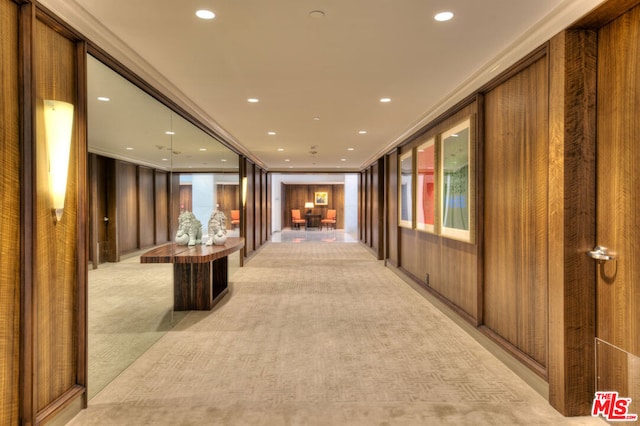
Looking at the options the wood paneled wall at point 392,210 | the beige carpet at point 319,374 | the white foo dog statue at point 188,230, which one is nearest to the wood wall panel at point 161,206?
the white foo dog statue at point 188,230

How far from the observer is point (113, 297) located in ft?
10.8

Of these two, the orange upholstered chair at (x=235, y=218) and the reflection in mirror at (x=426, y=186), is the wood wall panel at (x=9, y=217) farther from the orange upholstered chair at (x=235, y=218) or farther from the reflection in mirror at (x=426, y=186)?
the orange upholstered chair at (x=235, y=218)

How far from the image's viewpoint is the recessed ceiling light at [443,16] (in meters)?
2.63

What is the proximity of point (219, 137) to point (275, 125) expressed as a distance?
3.44 ft

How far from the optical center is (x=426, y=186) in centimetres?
563

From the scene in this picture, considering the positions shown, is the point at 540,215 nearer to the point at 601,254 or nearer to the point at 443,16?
the point at 601,254

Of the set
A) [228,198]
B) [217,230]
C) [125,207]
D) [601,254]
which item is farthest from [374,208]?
[601,254]

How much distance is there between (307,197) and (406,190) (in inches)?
595

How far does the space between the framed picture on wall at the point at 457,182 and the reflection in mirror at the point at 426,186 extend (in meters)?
0.33

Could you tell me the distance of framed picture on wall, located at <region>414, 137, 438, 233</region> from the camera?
529cm

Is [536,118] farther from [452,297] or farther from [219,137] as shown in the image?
[219,137]

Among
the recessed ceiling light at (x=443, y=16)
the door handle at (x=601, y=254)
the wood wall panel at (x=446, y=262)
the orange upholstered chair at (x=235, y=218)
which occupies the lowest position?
the wood wall panel at (x=446, y=262)

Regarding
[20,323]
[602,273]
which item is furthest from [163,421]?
[602,273]

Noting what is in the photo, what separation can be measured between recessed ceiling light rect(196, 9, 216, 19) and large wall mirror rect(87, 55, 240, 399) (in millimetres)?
938
